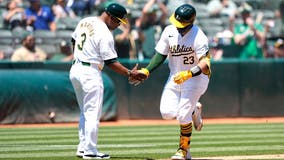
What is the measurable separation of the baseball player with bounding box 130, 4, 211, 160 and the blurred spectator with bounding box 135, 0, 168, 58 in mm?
8593

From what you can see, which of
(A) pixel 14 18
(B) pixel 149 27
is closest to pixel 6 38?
(A) pixel 14 18

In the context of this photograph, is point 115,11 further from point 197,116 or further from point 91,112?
point 197,116

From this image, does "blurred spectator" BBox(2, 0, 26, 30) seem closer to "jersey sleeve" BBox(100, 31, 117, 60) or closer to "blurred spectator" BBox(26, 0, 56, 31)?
"blurred spectator" BBox(26, 0, 56, 31)

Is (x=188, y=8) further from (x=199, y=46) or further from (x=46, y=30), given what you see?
(x=46, y=30)

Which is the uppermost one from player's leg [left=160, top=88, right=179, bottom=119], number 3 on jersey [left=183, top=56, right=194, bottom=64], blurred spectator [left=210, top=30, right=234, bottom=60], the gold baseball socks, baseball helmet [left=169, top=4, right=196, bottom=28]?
baseball helmet [left=169, top=4, right=196, bottom=28]

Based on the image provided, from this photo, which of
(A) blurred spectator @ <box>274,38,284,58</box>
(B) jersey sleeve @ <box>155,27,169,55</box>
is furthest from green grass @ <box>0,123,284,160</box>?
(A) blurred spectator @ <box>274,38,284,58</box>


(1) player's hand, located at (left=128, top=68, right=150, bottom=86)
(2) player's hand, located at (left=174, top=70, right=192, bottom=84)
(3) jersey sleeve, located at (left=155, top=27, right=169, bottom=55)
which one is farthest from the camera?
(1) player's hand, located at (left=128, top=68, right=150, bottom=86)

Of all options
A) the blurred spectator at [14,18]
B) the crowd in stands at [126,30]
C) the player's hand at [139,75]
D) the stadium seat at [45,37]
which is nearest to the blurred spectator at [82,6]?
the crowd in stands at [126,30]

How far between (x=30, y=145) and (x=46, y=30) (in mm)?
7398

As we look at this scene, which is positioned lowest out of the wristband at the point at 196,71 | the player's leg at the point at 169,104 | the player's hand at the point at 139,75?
the player's leg at the point at 169,104

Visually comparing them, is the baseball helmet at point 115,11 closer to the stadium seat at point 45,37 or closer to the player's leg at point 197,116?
the player's leg at point 197,116

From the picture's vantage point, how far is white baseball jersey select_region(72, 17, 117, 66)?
27.7 feet

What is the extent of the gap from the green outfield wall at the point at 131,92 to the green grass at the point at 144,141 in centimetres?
131

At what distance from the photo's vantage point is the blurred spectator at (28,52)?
15703 millimetres
